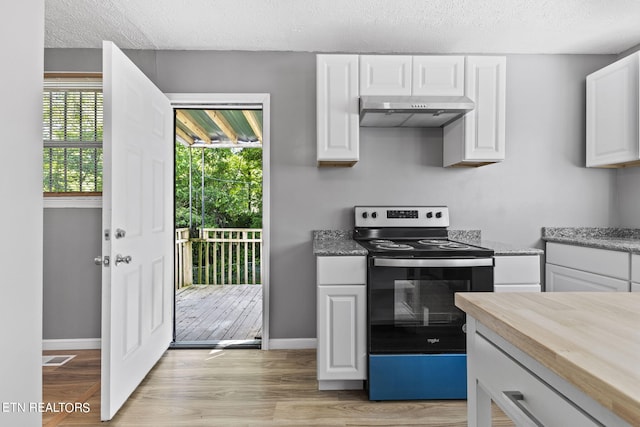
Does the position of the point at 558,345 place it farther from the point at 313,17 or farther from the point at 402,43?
the point at 402,43

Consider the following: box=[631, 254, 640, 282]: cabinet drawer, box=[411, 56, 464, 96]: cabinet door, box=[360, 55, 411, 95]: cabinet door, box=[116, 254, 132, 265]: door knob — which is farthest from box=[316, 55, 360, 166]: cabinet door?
box=[631, 254, 640, 282]: cabinet drawer

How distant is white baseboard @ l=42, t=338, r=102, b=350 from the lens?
291 cm

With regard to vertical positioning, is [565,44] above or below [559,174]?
above

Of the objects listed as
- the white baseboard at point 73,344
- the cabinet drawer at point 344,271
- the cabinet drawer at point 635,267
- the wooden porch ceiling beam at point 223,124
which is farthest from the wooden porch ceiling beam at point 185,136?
the cabinet drawer at point 635,267

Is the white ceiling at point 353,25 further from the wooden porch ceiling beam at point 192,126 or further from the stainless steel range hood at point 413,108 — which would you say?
the wooden porch ceiling beam at point 192,126

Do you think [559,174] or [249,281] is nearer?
[559,174]

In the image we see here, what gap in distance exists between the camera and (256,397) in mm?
2219

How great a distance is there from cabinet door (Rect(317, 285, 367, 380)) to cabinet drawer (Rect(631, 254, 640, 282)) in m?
1.61

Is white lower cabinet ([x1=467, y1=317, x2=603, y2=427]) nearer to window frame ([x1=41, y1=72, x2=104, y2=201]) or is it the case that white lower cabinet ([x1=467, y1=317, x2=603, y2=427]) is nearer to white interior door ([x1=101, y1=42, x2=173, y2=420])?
white interior door ([x1=101, y1=42, x2=173, y2=420])

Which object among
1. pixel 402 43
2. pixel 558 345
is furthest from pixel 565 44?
pixel 558 345

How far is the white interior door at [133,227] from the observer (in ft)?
6.29

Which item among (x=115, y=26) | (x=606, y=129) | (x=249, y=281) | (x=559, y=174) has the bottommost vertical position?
(x=249, y=281)

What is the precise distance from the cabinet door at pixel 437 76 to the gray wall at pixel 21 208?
84.0 inches

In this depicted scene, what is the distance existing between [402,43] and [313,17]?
773 mm
